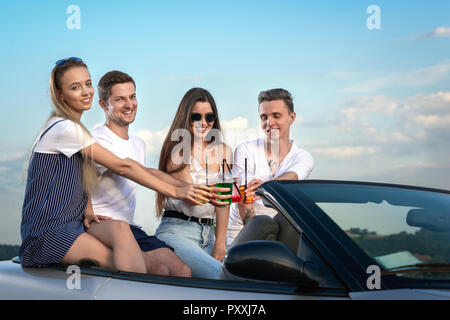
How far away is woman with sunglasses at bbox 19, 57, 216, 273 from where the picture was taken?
3.06 meters

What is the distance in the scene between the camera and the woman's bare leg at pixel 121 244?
2.91 meters

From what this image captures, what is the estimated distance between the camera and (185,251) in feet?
11.4

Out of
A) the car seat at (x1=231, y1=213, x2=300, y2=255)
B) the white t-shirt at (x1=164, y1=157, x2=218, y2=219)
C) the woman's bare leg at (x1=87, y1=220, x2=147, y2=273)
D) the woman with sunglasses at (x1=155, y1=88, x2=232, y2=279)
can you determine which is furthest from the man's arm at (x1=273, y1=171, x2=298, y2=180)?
the woman's bare leg at (x1=87, y1=220, x2=147, y2=273)

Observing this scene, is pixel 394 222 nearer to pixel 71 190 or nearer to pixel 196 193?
pixel 196 193

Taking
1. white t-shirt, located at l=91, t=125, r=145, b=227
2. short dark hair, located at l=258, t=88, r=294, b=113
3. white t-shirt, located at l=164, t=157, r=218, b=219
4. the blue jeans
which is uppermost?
short dark hair, located at l=258, t=88, r=294, b=113

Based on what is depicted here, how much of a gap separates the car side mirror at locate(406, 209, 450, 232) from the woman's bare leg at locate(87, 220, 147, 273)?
4.43 feet

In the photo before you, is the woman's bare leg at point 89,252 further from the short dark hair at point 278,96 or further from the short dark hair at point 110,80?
the short dark hair at point 278,96

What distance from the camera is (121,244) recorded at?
118 inches

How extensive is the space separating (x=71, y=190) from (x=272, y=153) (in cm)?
239

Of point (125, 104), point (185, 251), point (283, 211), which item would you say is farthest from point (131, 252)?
point (125, 104)

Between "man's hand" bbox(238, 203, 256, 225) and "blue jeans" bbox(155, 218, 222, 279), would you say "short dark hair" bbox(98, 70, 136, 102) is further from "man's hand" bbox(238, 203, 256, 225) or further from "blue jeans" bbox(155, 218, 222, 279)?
"man's hand" bbox(238, 203, 256, 225)

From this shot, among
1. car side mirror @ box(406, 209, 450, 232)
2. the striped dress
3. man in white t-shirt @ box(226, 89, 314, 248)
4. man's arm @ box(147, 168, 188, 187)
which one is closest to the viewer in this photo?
car side mirror @ box(406, 209, 450, 232)

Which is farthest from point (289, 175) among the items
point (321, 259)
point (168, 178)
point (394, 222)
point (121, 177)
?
point (321, 259)
